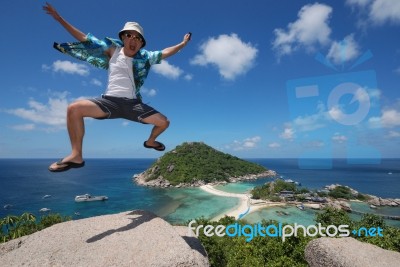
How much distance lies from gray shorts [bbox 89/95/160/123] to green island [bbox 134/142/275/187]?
75875 millimetres

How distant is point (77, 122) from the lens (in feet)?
14.2

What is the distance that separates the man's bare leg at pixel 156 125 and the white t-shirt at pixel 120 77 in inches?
20.3

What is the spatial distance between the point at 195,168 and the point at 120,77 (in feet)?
283

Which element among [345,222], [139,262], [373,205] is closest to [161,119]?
[139,262]

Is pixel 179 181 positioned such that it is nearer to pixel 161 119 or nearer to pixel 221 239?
pixel 221 239

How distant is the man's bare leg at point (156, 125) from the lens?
189 inches

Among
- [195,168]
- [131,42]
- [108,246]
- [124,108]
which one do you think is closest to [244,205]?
[195,168]

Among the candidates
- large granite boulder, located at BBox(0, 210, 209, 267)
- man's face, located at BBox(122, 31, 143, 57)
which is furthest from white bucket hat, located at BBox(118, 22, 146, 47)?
large granite boulder, located at BBox(0, 210, 209, 267)

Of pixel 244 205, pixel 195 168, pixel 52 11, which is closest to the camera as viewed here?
pixel 52 11

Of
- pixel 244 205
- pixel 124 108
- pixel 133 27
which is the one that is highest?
pixel 133 27

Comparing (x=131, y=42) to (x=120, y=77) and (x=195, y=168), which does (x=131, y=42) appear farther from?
(x=195, y=168)

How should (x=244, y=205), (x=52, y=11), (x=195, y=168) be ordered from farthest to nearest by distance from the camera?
(x=195, y=168)
(x=244, y=205)
(x=52, y=11)

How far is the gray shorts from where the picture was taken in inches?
175

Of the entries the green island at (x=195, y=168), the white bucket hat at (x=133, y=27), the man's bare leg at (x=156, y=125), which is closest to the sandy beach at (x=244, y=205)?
Result: the green island at (x=195, y=168)
